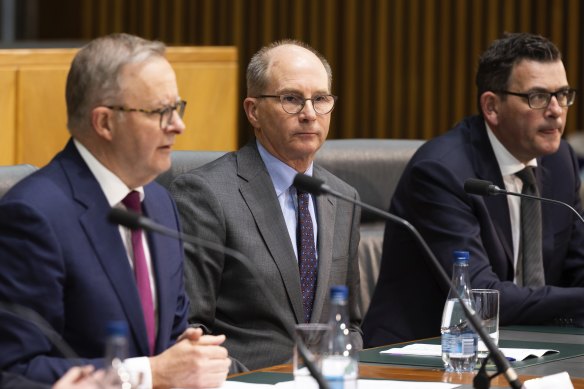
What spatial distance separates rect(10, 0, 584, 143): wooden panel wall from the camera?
684cm

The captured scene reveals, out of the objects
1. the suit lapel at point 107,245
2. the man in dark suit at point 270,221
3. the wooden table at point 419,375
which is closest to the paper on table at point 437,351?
the wooden table at point 419,375

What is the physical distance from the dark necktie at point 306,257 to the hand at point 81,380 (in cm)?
140

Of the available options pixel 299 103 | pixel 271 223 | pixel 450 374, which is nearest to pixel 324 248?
pixel 271 223

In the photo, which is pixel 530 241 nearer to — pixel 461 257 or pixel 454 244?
pixel 454 244

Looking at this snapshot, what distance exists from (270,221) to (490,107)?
1.03m

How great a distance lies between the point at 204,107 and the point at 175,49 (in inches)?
10.4

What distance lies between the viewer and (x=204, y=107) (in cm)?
496

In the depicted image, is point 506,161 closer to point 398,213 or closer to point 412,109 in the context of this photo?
point 398,213

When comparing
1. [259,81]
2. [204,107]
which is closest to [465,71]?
[204,107]

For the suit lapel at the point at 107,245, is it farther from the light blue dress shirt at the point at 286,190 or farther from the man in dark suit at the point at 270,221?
the light blue dress shirt at the point at 286,190

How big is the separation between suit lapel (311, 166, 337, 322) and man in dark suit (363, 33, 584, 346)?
39 centimetres

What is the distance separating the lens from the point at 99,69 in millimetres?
2525

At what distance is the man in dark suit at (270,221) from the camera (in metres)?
3.29

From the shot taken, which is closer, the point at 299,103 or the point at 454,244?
the point at 299,103
